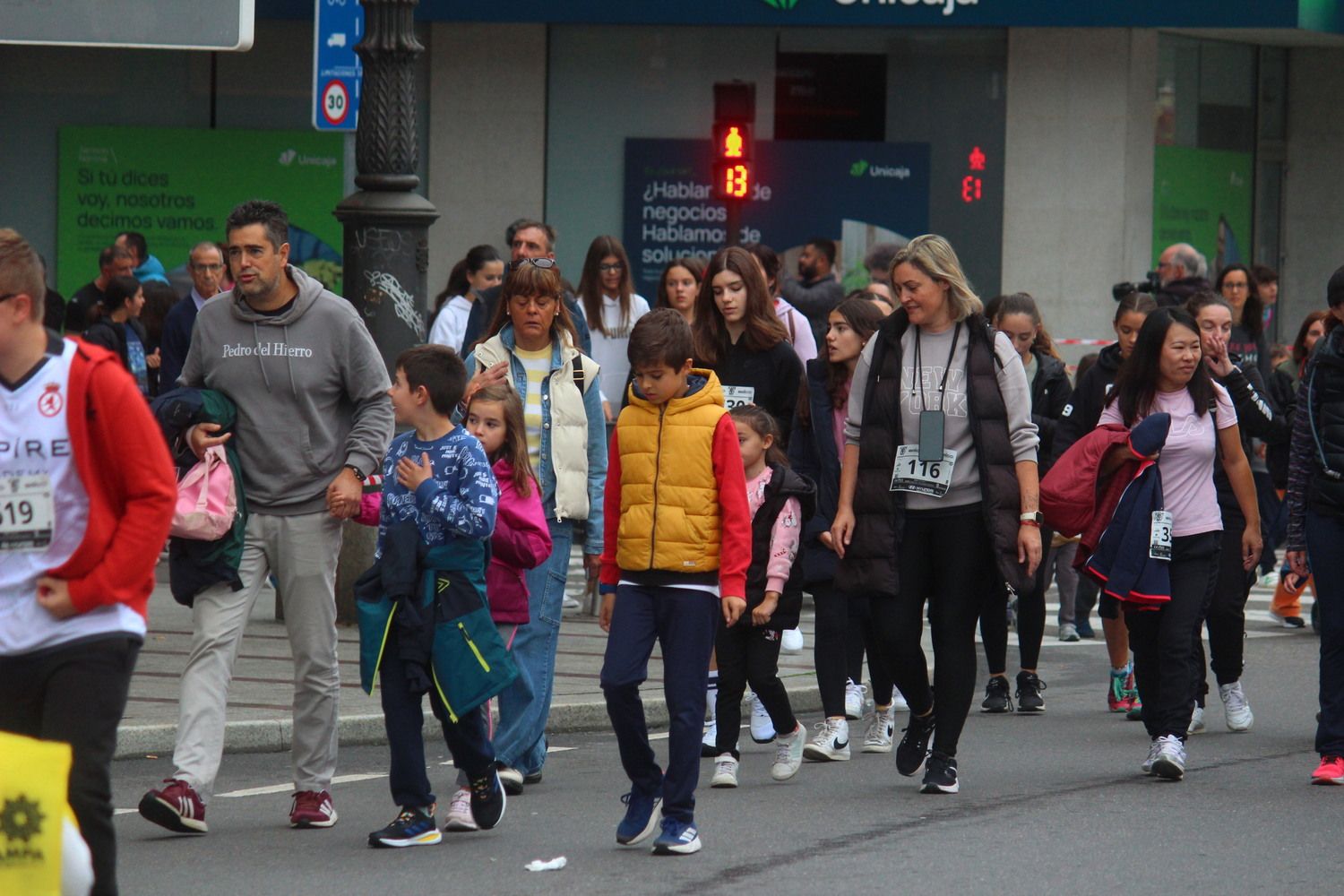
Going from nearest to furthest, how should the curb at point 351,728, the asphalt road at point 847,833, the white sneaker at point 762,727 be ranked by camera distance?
the asphalt road at point 847,833, the curb at point 351,728, the white sneaker at point 762,727

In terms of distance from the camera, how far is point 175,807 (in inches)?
273

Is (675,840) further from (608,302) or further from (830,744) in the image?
(608,302)

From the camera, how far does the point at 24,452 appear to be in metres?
5.09

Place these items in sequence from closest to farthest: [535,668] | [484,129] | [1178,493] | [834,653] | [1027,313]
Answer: [535,668], [1178,493], [834,653], [1027,313], [484,129]

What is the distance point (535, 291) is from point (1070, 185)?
14898 mm

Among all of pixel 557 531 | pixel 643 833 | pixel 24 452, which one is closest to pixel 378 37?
pixel 557 531

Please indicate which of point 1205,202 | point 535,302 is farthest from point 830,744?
point 1205,202

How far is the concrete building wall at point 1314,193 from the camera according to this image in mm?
25391

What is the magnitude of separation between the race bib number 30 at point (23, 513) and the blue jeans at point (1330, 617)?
16.9ft

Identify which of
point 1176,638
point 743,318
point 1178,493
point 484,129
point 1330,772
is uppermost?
point 484,129

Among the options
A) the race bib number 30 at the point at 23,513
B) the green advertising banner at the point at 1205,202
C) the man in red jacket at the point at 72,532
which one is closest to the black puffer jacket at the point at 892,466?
the man in red jacket at the point at 72,532

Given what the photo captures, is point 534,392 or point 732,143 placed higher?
point 732,143

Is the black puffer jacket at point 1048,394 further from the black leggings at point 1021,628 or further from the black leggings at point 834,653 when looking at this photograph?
the black leggings at point 834,653

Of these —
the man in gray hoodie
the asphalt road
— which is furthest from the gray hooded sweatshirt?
the asphalt road
